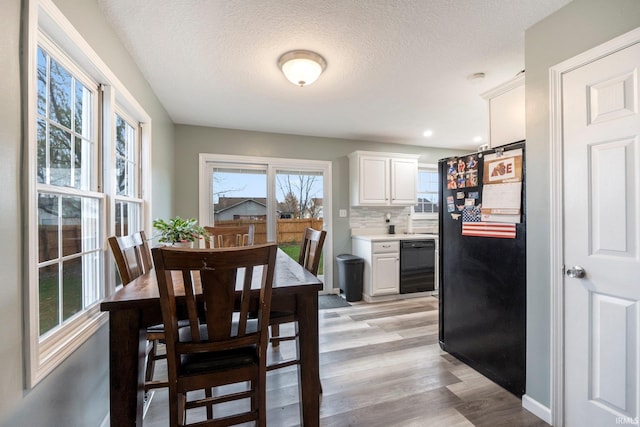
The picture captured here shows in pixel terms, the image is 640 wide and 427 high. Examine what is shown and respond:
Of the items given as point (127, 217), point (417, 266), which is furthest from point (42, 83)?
point (417, 266)

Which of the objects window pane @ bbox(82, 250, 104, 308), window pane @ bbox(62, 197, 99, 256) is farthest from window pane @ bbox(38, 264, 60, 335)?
window pane @ bbox(82, 250, 104, 308)

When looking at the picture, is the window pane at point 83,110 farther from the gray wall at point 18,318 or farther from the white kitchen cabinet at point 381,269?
the white kitchen cabinet at point 381,269

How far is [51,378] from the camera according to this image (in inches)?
45.1

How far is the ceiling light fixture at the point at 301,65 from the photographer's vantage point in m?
2.05

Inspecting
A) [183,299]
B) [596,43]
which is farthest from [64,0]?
[596,43]

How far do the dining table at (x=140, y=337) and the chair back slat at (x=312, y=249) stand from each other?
458 mm

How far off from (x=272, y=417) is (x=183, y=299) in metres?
1.08

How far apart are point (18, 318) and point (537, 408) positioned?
2.63 m

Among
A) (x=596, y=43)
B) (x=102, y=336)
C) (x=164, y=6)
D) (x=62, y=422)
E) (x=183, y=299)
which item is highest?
(x=164, y=6)

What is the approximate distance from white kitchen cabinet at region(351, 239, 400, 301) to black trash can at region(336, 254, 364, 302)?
0.31ft

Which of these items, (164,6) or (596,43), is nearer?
(596,43)

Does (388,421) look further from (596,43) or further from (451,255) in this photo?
(596,43)

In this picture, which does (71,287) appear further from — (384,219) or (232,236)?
(384,219)

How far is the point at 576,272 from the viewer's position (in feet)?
5.03
